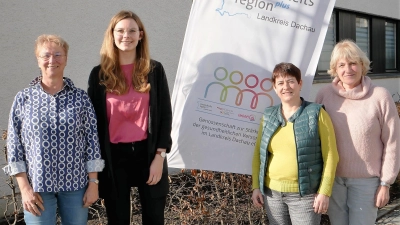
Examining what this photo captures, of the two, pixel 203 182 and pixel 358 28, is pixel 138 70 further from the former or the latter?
pixel 358 28

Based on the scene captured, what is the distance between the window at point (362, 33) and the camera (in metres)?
10.5

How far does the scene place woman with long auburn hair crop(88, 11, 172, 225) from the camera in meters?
2.77

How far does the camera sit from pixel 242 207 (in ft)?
13.4

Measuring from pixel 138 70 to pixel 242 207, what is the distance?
6.02ft

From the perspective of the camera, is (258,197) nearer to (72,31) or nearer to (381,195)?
(381,195)

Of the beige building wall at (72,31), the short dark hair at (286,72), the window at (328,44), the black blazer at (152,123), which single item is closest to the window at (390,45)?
the window at (328,44)

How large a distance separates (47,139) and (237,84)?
1.54 m

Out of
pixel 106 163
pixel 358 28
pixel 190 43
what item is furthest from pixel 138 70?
pixel 358 28

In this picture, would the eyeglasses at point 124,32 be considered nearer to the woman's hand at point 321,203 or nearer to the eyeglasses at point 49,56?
the eyeglasses at point 49,56

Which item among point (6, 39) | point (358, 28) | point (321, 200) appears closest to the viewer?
point (321, 200)

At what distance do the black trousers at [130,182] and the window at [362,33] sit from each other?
8.89 metres

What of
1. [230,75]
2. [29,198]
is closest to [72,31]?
[230,75]

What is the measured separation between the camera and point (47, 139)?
2.51 m

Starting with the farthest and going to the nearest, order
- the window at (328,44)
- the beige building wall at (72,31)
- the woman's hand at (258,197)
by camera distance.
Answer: the window at (328,44) < the beige building wall at (72,31) < the woman's hand at (258,197)
